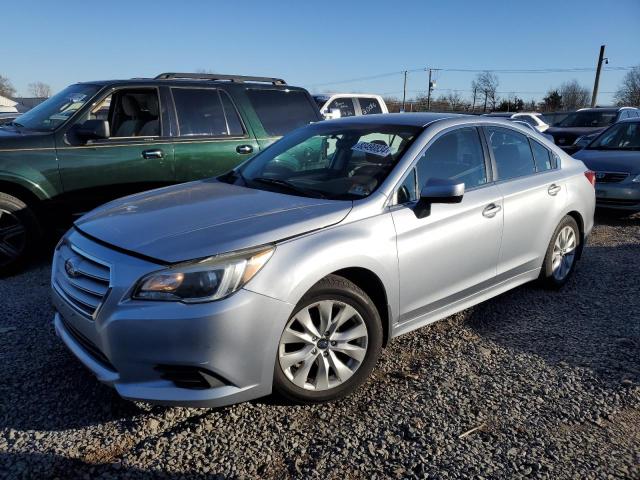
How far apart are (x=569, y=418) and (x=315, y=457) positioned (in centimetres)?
142

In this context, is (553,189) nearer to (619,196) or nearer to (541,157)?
(541,157)

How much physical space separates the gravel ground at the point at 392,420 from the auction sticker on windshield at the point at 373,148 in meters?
1.36

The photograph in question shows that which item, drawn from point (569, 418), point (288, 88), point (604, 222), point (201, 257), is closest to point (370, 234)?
point (201, 257)

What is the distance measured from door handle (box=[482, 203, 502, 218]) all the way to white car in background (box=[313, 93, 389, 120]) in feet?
30.1

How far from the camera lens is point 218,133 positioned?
5941 millimetres

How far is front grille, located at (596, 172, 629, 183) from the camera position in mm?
7632

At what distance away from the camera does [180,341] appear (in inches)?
93.3

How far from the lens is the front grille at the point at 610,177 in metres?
7.63

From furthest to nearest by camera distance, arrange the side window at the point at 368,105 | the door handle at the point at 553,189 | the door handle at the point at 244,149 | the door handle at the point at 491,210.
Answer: the side window at the point at 368,105, the door handle at the point at 244,149, the door handle at the point at 553,189, the door handle at the point at 491,210

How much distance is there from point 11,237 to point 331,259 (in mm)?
3750

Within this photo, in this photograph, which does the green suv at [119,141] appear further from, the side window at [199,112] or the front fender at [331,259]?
the front fender at [331,259]

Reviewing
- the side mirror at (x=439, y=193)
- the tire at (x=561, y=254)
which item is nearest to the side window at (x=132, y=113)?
the side mirror at (x=439, y=193)

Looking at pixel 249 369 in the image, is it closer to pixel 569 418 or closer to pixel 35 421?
pixel 35 421

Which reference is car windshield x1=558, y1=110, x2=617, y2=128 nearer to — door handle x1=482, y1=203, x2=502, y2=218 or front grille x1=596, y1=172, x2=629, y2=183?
front grille x1=596, y1=172, x2=629, y2=183
